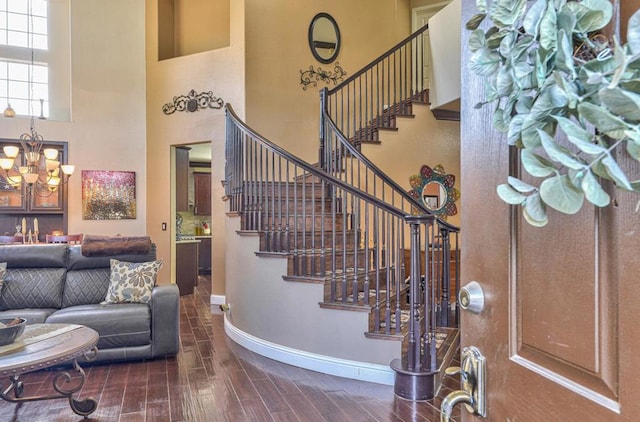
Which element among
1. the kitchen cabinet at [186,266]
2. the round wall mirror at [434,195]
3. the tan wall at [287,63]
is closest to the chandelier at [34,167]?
the kitchen cabinet at [186,266]

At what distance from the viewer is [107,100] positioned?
6781 mm

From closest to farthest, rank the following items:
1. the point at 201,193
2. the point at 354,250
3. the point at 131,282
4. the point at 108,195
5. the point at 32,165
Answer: the point at 354,250, the point at 131,282, the point at 32,165, the point at 108,195, the point at 201,193

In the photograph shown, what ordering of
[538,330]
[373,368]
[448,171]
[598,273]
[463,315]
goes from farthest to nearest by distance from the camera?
[448,171], [373,368], [463,315], [538,330], [598,273]

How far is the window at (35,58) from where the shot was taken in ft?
22.1

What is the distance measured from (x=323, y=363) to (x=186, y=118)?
4.66 meters

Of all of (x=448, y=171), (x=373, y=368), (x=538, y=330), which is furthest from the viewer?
(x=448, y=171)

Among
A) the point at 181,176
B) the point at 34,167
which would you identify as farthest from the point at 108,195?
the point at 34,167

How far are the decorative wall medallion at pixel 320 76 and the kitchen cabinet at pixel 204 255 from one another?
14.9 feet

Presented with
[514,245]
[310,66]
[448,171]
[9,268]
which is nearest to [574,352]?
[514,245]

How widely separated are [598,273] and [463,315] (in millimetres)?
387

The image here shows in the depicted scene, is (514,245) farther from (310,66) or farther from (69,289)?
(310,66)

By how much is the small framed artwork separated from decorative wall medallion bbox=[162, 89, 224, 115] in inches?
49.6

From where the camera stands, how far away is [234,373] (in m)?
3.38

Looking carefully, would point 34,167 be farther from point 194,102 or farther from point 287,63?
point 287,63
